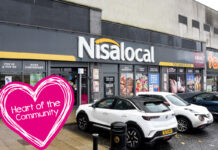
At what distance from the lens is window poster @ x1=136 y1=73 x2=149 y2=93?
52.5 feet

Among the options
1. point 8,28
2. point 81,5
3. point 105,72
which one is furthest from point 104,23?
point 8,28

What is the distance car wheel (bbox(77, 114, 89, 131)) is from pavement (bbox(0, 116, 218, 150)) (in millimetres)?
182

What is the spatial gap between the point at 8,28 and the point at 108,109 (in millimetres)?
6588

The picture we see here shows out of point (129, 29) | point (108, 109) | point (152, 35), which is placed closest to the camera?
point (108, 109)

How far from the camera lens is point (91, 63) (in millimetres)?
13148

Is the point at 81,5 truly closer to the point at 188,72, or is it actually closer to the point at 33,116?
the point at 33,116

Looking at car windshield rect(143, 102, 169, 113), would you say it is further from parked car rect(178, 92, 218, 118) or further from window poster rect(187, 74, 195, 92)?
window poster rect(187, 74, 195, 92)

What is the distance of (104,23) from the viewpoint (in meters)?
14.4

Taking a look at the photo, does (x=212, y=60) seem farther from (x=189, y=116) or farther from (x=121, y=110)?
(x=121, y=110)

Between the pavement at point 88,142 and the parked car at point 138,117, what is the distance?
0.41 m

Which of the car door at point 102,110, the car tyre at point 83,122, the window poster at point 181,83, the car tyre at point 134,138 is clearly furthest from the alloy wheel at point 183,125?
the window poster at point 181,83

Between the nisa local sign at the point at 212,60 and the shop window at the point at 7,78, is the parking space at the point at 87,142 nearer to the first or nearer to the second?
the shop window at the point at 7,78

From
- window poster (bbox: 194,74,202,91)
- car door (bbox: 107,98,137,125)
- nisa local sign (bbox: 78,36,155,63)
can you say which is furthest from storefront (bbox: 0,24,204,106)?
car door (bbox: 107,98,137,125)

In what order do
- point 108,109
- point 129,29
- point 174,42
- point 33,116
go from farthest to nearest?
point 174,42 → point 129,29 → point 108,109 → point 33,116
